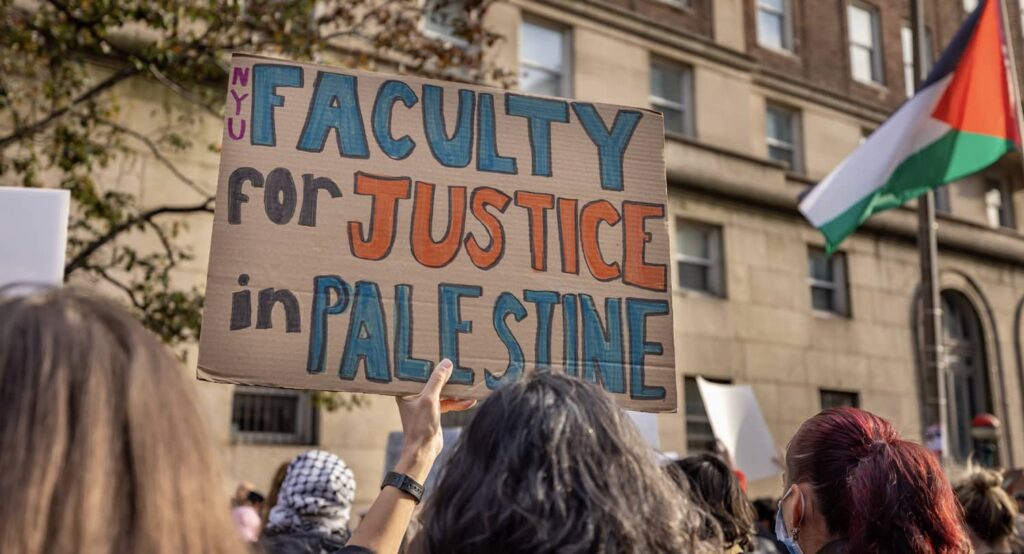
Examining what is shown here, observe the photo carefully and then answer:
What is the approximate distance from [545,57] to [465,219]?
13555mm

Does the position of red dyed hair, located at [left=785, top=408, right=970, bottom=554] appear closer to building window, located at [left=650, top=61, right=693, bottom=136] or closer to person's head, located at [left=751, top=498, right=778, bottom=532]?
person's head, located at [left=751, top=498, right=778, bottom=532]

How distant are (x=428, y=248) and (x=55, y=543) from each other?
2.21 metres

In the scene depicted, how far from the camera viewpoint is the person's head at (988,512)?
4.21 meters

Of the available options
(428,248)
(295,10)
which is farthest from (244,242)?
(295,10)

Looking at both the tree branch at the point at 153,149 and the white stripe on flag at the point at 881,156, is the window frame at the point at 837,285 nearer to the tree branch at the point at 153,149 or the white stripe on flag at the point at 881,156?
the white stripe on flag at the point at 881,156

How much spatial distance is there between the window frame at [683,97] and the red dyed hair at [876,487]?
605 inches

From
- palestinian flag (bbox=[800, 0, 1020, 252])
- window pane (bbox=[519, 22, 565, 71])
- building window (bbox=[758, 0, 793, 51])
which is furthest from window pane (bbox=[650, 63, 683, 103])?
palestinian flag (bbox=[800, 0, 1020, 252])

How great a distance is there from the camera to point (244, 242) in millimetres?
3047

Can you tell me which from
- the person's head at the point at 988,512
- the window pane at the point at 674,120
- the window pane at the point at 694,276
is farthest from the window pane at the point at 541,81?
the person's head at the point at 988,512

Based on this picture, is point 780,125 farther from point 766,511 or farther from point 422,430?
point 422,430

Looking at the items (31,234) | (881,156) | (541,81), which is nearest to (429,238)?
(31,234)

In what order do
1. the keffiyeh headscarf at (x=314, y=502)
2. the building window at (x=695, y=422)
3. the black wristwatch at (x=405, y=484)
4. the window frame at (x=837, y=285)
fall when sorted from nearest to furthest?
the black wristwatch at (x=405, y=484) < the keffiyeh headscarf at (x=314, y=502) < the building window at (x=695, y=422) < the window frame at (x=837, y=285)

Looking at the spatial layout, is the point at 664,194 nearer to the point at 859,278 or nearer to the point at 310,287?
the point at 310,287

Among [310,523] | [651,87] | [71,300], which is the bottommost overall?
[310,523]
